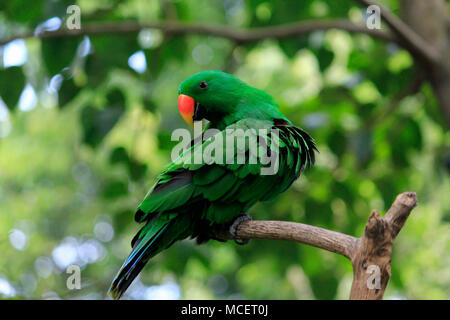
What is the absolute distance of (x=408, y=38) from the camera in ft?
10.6

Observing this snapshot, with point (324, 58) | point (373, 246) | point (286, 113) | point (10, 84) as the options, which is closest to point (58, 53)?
point (10, 84)

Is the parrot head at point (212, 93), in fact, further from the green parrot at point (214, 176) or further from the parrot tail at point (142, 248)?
the parrot tail at point (142, 248)

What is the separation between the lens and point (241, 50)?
4094 millimetres

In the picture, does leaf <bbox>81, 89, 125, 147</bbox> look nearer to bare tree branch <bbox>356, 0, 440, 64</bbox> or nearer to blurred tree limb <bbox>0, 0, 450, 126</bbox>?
blurred tree limb <bbox>0, 0, 450, 126</bbox>

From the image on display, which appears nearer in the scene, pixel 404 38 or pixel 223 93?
pixel 223 93

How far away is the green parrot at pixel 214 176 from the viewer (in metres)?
1.68

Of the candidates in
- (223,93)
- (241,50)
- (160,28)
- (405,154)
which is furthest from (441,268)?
(223,93)

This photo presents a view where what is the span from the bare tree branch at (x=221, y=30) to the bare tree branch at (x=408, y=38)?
0.15 metres

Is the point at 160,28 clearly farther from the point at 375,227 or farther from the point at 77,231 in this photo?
the point at 77,231

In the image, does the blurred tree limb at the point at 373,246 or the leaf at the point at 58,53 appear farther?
the leaf at the point at 58,53

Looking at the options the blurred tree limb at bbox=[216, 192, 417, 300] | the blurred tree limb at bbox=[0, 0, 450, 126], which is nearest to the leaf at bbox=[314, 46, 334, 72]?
the blurred tree limb at bbox=[0, 0, 450, 126]

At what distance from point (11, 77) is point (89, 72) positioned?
1.64 ft

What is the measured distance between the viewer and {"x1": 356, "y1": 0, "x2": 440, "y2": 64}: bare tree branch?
3035 millimetres

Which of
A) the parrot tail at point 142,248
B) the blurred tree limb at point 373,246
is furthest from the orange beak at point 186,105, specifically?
the blurred tree limb at point 373,246
